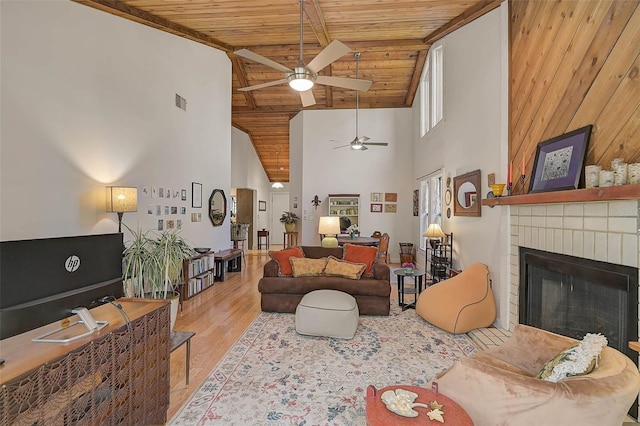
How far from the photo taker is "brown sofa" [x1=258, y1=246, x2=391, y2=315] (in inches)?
160

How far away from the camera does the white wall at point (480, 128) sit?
12.3ft

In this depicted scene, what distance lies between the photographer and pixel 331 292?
367cm

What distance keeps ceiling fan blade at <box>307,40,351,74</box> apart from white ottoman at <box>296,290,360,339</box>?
248cm

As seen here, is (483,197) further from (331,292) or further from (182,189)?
(182,189)

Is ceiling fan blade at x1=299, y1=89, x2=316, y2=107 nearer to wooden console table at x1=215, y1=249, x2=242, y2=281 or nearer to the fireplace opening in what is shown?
the fireplace opening

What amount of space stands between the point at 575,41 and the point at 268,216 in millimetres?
10565

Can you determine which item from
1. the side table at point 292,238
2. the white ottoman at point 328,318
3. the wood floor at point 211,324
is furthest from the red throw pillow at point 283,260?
the side table at point 292,238

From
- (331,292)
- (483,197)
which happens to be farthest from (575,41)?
(331,292)

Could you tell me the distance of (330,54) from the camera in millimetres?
3285

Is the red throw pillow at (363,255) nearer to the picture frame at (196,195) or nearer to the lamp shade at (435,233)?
the lamp shade at (435,233)

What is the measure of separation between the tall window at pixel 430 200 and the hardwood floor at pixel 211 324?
382cm

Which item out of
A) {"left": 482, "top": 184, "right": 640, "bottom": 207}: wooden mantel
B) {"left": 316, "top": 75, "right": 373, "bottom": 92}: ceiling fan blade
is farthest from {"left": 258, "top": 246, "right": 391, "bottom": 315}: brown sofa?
{"left": 316, "top": 75, "right": 373, "bottom": 92}: ceiling fan blade

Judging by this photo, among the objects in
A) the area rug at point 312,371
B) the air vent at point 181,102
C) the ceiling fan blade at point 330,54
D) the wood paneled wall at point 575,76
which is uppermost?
the air vent at point 181,102

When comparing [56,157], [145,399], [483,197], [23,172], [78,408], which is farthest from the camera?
[483,197]
